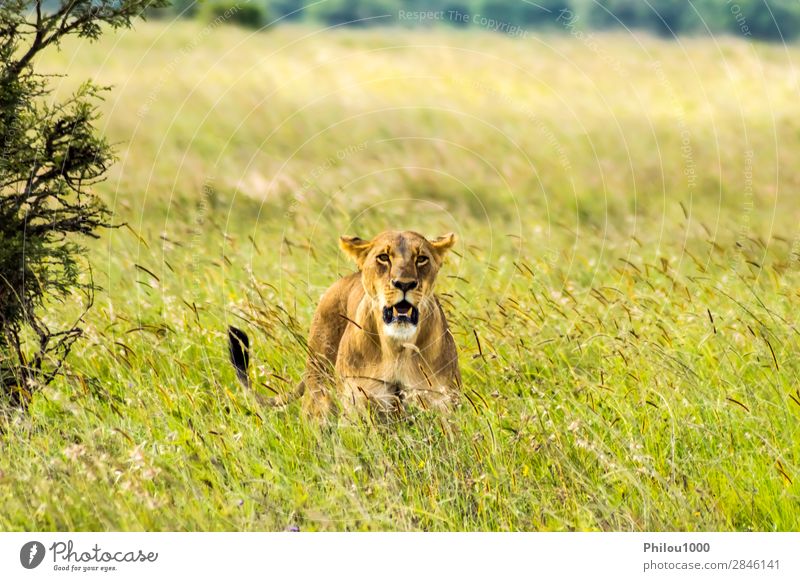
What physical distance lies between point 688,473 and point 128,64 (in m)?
25.6

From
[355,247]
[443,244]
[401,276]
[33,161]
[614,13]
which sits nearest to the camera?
[401,276]

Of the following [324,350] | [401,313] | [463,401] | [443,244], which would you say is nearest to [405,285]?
[401,313]

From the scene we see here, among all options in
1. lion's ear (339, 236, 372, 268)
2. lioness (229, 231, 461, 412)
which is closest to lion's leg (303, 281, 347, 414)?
lioness (229, 231, 461, 412)

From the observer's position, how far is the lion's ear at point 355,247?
6918 millimetres

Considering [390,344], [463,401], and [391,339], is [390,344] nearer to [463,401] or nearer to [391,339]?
[391,339]

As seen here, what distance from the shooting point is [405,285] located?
6.54 meters

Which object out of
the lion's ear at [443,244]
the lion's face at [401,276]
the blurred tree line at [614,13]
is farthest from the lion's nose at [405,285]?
the blurred tree line at [614,13]

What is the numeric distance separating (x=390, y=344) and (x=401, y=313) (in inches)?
13.0

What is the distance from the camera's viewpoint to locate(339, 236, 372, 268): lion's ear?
6.92 metres

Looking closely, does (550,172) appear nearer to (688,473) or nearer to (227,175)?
→ (227,175)

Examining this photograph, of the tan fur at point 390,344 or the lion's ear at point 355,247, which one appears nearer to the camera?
the tan fur at point 390,344

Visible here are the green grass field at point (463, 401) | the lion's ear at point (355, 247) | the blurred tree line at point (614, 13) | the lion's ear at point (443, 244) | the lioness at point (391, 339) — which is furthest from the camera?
the blurred tree line at point (614, 13)

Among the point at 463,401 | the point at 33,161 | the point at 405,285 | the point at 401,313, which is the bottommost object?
the point at 463,401

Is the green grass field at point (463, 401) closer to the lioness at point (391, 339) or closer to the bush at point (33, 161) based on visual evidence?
the lioness at point (391, 339)
